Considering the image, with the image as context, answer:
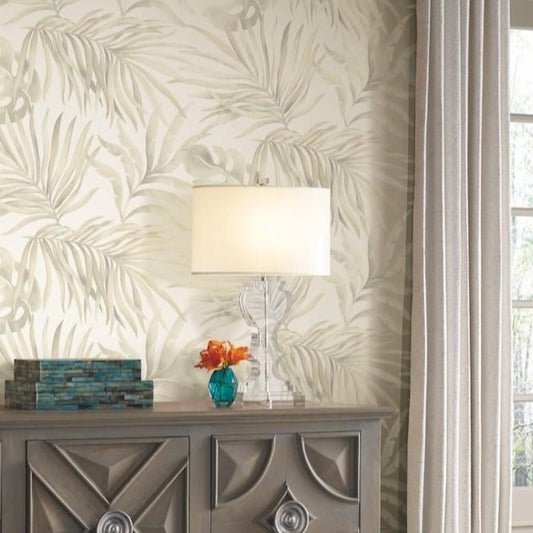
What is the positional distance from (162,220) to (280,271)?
48cm

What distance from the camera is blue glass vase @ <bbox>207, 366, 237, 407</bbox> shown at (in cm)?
336

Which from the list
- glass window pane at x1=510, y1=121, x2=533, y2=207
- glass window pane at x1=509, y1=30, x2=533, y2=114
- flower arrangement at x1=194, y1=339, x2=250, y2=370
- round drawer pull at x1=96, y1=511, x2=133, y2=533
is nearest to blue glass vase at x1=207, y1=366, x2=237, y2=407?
flower arrangement at x1=194, y1=339, x2=250, y2=370

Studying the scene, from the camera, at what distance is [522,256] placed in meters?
4.15

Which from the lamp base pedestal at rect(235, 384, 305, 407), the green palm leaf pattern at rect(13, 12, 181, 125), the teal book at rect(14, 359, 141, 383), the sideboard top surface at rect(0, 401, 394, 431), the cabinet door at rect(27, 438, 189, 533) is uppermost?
the green palm leaf pattern at rect(13, 12, 181, 125)

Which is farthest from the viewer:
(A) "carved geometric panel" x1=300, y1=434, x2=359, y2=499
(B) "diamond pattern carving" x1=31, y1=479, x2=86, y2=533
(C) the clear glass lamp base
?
(C) the clear glass lamp base

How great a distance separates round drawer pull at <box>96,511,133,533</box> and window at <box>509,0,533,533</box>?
1.54 metres

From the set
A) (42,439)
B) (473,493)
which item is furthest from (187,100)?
(473,493)

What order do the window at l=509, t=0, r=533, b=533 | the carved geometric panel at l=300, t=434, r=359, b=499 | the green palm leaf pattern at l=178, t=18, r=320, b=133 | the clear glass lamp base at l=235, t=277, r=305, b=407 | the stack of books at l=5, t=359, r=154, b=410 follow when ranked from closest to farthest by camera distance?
the stack of books at l=5, t=359, r=154, b=410
the carved geometric panel at l=300, t=434, r=359, b=499
the clear glass lamp base at l=235, t=277, r=305, b=407
the green palm leaf pattern at l=178, t=18, r=320, b=133
the window at l=509, t=0, r=533, b=533

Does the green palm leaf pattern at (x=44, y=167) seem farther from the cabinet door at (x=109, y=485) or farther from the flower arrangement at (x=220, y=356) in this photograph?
the cabinet door at (x=109, y=485)

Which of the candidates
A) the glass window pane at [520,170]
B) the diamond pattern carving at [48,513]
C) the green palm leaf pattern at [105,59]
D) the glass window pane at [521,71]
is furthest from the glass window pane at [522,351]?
the diamond pattern carving at [48,513]

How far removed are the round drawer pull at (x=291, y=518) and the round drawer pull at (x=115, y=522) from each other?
0.40 m

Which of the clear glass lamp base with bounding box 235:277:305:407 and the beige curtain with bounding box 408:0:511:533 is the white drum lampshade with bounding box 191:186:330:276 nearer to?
the clear glass lamp base with bounding box 235:277:305:407

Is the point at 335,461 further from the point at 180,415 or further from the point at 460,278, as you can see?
the point at 460,278

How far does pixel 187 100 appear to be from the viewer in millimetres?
3684
